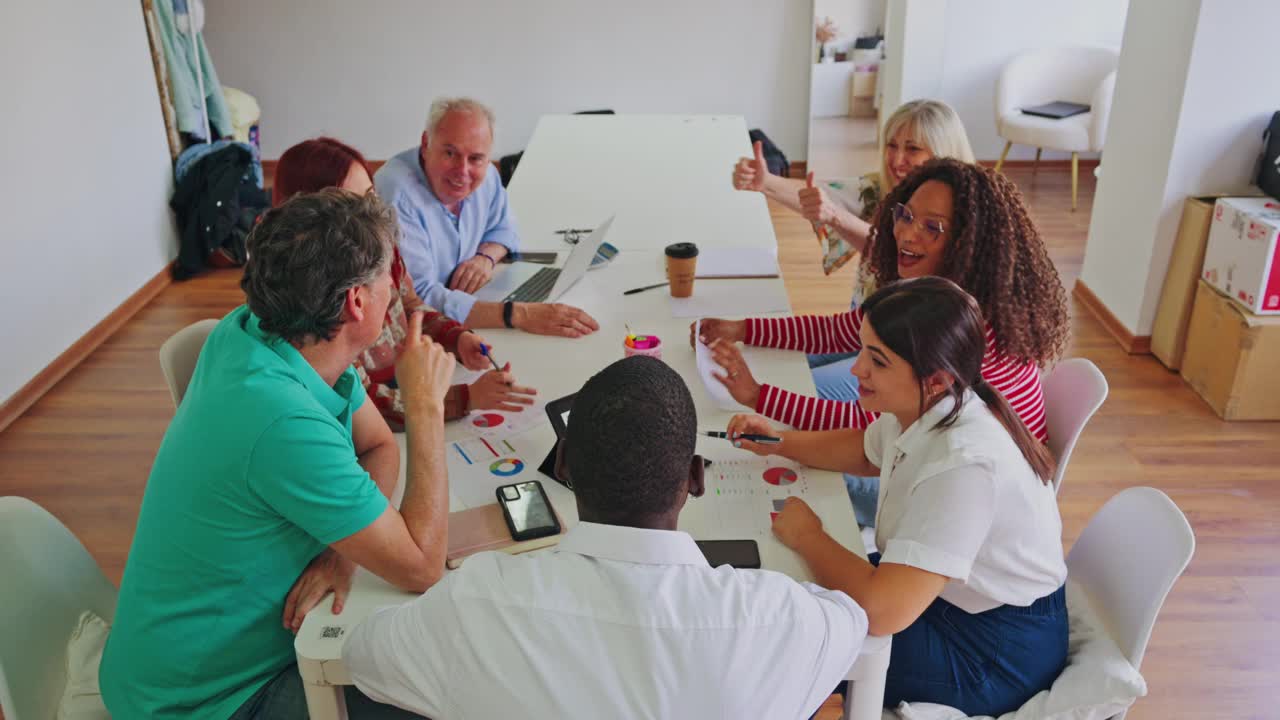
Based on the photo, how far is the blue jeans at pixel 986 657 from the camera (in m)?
1.62

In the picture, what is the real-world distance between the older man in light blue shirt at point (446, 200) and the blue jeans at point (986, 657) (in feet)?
4.73

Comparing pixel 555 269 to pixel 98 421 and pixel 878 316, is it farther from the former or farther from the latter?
pixel 98 421

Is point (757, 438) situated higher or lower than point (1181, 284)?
higher

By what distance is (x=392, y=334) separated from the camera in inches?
83.6

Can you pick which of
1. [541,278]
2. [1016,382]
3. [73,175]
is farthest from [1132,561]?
[73,175]

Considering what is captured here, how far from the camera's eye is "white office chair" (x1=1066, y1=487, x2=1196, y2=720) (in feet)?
5.09

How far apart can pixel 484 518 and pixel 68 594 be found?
70cm

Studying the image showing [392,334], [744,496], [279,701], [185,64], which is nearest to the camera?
[279,701]

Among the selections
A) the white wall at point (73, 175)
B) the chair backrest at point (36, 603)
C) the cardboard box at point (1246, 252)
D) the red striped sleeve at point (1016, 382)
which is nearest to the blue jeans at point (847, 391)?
the red striped sleeve at point (1016, 382)

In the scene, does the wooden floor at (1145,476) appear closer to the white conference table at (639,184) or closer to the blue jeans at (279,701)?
the white conference table at (639,184)

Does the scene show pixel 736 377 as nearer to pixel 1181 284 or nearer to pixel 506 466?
pixel 506 466

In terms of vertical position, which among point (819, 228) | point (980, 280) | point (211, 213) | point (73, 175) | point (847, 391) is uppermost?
point (980, 280)

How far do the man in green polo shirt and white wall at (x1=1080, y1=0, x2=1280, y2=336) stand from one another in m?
3.19

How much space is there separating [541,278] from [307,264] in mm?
1396
